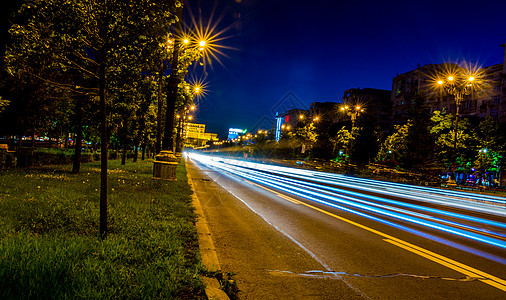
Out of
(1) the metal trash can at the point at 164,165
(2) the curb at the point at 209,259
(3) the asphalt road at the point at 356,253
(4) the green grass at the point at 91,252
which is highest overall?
(1) the metal trash can at the point at 164,165

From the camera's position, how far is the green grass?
10.5ft

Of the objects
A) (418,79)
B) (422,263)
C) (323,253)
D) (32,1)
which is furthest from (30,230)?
(418,79)

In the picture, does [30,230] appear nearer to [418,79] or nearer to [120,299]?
[120,299]

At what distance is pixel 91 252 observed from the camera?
419 cm

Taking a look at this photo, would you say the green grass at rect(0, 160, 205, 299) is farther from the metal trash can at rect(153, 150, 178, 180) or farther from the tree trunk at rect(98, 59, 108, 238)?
the metal trash can at rect(153, 150, 178, 180)

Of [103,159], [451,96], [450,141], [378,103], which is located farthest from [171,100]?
[378,103]

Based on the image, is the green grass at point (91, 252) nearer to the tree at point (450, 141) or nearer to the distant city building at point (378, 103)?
the tree at point (450, 141)

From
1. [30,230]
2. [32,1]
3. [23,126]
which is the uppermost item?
[32,1]

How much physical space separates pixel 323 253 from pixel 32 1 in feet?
23.3

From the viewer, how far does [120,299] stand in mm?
3094

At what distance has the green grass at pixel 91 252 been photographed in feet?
10.5

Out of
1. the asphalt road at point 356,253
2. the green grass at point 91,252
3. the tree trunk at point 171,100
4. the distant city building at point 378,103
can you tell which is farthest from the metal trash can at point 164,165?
the distant city building at point 378,103

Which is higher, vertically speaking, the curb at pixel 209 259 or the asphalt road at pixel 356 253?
the curb at pixel 209 259

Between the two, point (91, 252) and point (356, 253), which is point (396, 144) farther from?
point (91, 252)
